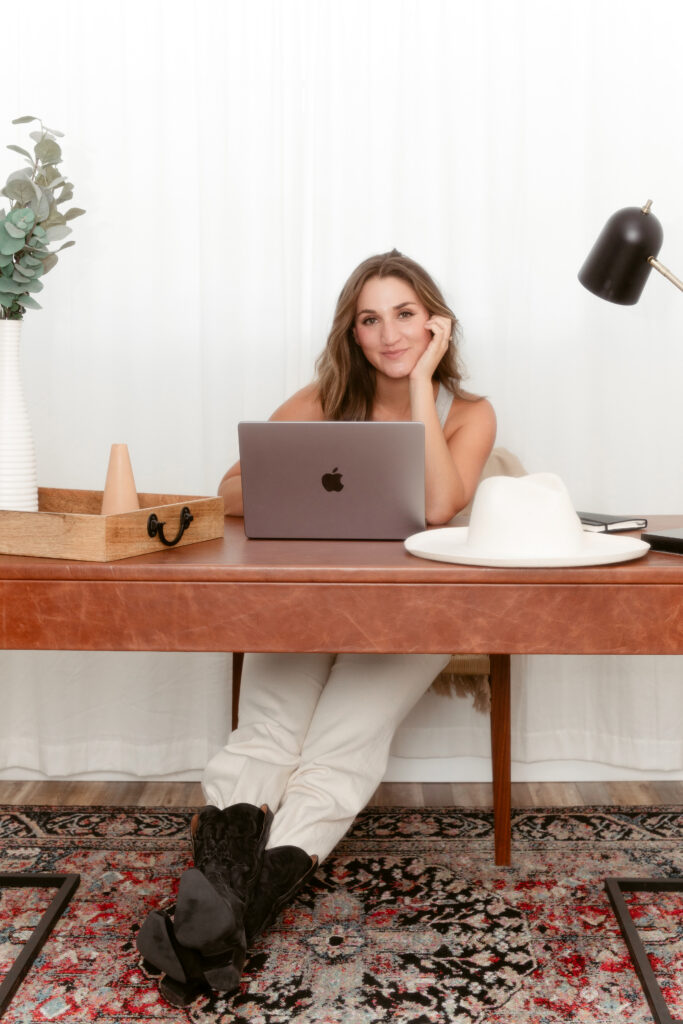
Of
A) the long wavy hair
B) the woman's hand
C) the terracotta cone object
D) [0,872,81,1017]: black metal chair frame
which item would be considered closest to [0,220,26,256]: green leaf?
the terracotta cone object

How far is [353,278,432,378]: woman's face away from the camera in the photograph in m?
2.06

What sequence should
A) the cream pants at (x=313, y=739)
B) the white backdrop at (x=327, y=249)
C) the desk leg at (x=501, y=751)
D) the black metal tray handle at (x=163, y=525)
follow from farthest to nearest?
the white backdrop at (x=327, y=249) → the desk leg at (x=501, y=751) → the cream pants at (x=313, y=739) → the black metal tray handle at (x=163, y=525)

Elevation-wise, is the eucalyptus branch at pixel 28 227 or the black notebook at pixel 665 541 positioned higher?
the eucalyptus branch at pixel 28 227

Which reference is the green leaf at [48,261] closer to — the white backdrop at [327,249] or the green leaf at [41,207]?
the green leaf at [41,207]

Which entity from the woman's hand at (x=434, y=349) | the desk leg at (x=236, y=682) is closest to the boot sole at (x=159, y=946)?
the desk leg at (x=236, y=682)

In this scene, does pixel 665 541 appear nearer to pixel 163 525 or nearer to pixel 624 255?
pixel 624 255

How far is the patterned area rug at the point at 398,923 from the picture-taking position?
1.36 meters

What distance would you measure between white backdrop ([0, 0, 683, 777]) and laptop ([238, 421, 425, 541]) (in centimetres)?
110

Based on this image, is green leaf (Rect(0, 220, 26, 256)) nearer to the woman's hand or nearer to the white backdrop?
the woman's hand

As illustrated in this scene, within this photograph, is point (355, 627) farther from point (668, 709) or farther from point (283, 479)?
point (668, 709)

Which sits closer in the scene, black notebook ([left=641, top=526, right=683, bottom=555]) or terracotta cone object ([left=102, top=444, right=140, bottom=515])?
black notebook ([left=641, top=526, right=683, bottom=555])

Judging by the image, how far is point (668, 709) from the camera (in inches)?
93.8

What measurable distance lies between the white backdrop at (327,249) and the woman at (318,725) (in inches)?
12.7

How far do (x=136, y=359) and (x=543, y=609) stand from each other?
5.25 feet
